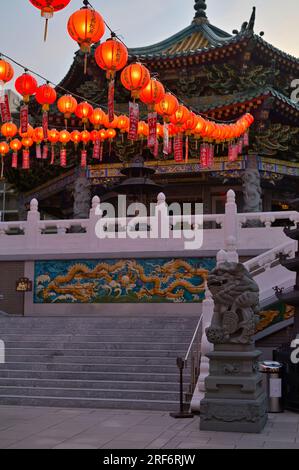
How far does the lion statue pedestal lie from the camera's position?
7.83 meters

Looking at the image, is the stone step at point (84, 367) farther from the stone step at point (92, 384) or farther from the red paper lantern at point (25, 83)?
the red paper lantern at point (25, 83)

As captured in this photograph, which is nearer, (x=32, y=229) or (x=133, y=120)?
(x=133, y=120)

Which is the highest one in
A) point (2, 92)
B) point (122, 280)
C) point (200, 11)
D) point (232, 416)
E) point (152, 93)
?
point (200, 11)

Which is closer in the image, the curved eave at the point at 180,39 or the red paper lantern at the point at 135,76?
the red paper lantern at the point at 135,76

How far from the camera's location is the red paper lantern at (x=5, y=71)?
11.1 metres

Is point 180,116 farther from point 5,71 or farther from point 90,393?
point 90,393

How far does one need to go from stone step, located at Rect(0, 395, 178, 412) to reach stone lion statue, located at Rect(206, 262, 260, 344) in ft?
6.20

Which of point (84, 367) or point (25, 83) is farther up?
point (25, 83)

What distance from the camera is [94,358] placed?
36.8 ft

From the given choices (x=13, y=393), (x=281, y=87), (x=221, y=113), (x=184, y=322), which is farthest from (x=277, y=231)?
(x=281, y=87)

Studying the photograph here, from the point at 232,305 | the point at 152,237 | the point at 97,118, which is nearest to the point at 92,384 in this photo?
the point at 232,305

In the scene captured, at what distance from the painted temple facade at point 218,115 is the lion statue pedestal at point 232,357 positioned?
30.9 ft

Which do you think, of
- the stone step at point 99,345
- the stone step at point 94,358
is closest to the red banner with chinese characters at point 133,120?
the stone step at point 99,345

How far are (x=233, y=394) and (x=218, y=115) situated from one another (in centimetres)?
1209
